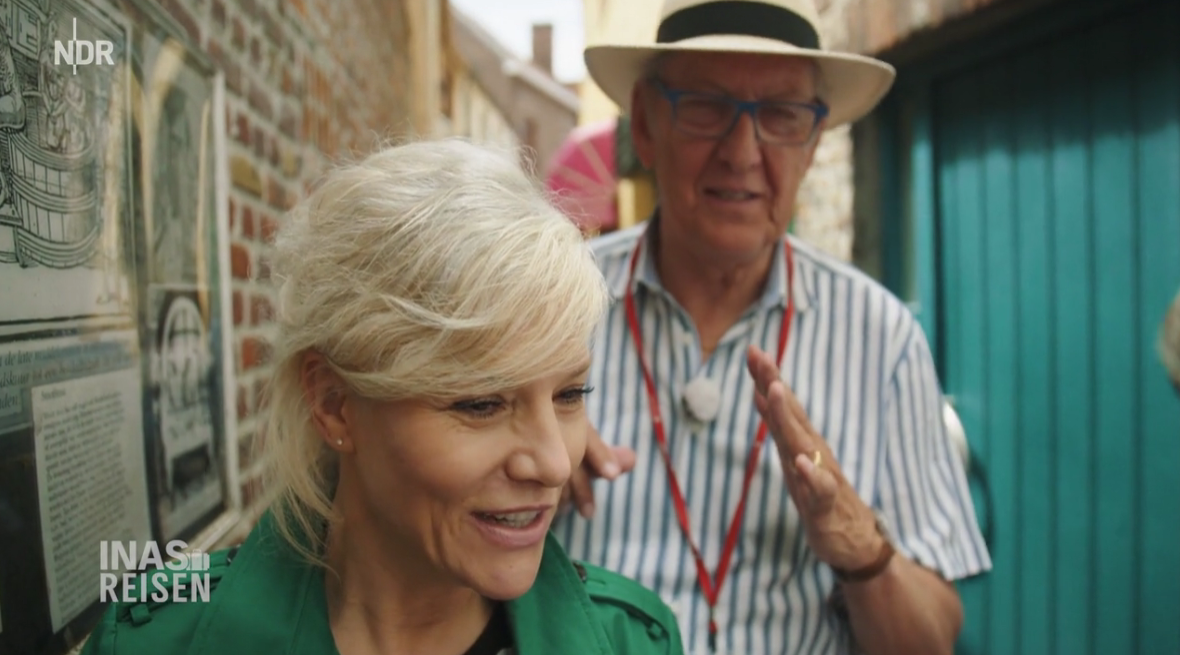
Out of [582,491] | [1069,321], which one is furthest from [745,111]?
[1069,321]

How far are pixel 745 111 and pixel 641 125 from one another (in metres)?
0.33

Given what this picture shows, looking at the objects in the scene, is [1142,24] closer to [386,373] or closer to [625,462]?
[625,462]

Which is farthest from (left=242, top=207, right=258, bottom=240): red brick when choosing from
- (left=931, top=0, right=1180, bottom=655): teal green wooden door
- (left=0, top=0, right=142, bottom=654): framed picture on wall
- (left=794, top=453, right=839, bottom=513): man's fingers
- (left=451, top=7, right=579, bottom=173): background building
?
(left=451, top=7, right=579, bottom=173): background building

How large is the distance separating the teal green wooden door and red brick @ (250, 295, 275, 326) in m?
2.20

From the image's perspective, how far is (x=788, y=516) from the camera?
160 centimetres

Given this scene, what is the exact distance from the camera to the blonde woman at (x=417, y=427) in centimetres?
94

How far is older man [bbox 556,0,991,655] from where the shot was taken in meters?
1.57

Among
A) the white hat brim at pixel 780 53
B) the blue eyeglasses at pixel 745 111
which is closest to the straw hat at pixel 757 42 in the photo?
the white hat brim at pixel 780 53

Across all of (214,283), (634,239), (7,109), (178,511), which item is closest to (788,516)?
(634,239)

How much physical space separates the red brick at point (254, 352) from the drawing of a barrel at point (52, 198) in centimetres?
67

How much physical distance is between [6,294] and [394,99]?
4221mm

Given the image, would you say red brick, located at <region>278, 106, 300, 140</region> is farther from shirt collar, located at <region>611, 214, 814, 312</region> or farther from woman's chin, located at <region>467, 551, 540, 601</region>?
woman's chin, located at <region>467, 551, 540, 601</region>

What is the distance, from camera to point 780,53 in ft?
5.24

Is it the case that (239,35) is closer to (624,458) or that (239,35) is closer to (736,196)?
(736,196)
